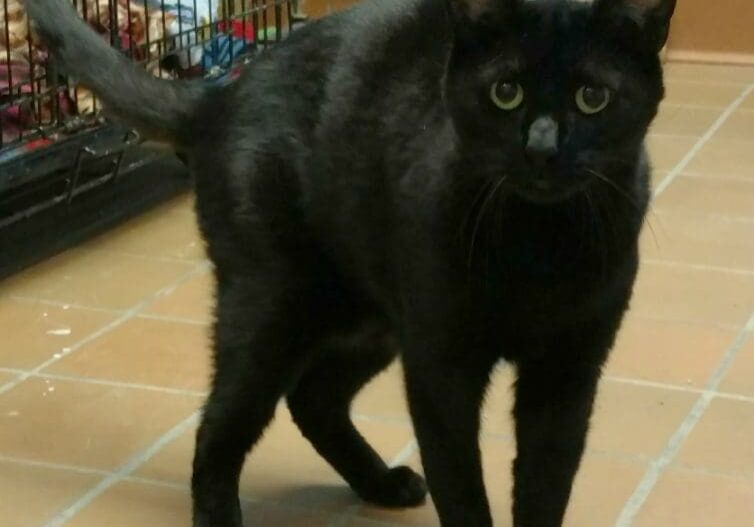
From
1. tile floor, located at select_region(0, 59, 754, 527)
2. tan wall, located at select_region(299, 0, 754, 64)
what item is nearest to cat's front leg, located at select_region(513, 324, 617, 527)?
tile floor, located at select_region(0, 59, 754, 527)

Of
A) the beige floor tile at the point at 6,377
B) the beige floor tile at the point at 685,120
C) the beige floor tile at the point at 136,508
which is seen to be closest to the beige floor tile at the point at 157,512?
the beige floor tile at the point at 136,508

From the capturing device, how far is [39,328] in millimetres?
2270

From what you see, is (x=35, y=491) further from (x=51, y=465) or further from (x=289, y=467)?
(x=289, y=467)

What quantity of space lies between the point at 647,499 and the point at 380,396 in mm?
458

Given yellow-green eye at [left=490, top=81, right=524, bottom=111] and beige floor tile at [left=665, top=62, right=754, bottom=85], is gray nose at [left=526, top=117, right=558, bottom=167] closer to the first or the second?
yellow-green eye at [left=490, top=81, right=524, bottom=111]

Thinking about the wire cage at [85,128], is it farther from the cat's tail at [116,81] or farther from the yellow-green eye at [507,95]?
the yellow-green eye at [507,95]

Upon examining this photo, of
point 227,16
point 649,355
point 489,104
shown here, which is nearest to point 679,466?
point 649,355

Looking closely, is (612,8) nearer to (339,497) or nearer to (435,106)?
(435,106)

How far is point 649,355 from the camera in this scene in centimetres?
217

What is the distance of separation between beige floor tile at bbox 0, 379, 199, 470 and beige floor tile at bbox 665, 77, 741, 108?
2.03m

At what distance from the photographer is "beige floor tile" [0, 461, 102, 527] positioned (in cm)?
171

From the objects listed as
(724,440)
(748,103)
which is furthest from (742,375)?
(748,103)

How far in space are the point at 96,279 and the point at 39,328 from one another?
24cm

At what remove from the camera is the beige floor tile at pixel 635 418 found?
1.88 m
